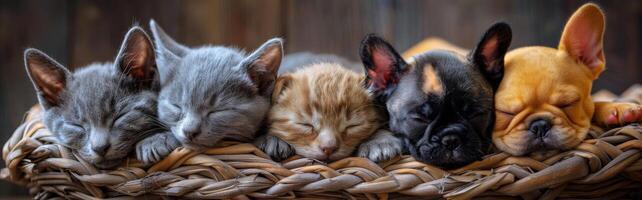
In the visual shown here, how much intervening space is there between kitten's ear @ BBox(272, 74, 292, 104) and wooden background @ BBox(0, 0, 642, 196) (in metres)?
0.97

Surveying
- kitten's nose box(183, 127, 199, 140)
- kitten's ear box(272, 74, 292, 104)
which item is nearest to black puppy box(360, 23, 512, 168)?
kitten's ear box(272, 74, 292, 104)

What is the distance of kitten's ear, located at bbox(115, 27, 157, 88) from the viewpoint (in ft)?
4.80

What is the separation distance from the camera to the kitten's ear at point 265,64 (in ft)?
4.82

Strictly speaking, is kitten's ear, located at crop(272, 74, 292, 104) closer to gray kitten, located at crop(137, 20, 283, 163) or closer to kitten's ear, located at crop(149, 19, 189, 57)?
gray kitten, located at crop(137, 20, 283, 163)

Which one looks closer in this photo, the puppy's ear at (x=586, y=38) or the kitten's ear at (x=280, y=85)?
the puppy's ear at (x=586, y=38)

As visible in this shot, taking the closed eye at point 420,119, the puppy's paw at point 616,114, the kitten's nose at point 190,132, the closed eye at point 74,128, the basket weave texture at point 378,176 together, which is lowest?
the basket weave texture at point 378,176

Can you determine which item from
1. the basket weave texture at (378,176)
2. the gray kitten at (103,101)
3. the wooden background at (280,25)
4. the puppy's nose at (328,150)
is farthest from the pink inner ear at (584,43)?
the gray kitten at (103,101)

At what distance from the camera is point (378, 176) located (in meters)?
1.24

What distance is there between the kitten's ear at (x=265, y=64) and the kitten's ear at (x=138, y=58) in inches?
10.1

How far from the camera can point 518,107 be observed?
1327 millimetres

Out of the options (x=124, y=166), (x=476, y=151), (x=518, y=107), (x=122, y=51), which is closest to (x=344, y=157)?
(x=476, y=151)

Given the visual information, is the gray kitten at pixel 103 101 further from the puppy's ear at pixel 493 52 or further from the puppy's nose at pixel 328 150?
the puppy's ear at pixel 493 52

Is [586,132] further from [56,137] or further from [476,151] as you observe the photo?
[56,137]

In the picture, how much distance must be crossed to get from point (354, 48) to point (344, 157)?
1194 millimetres
